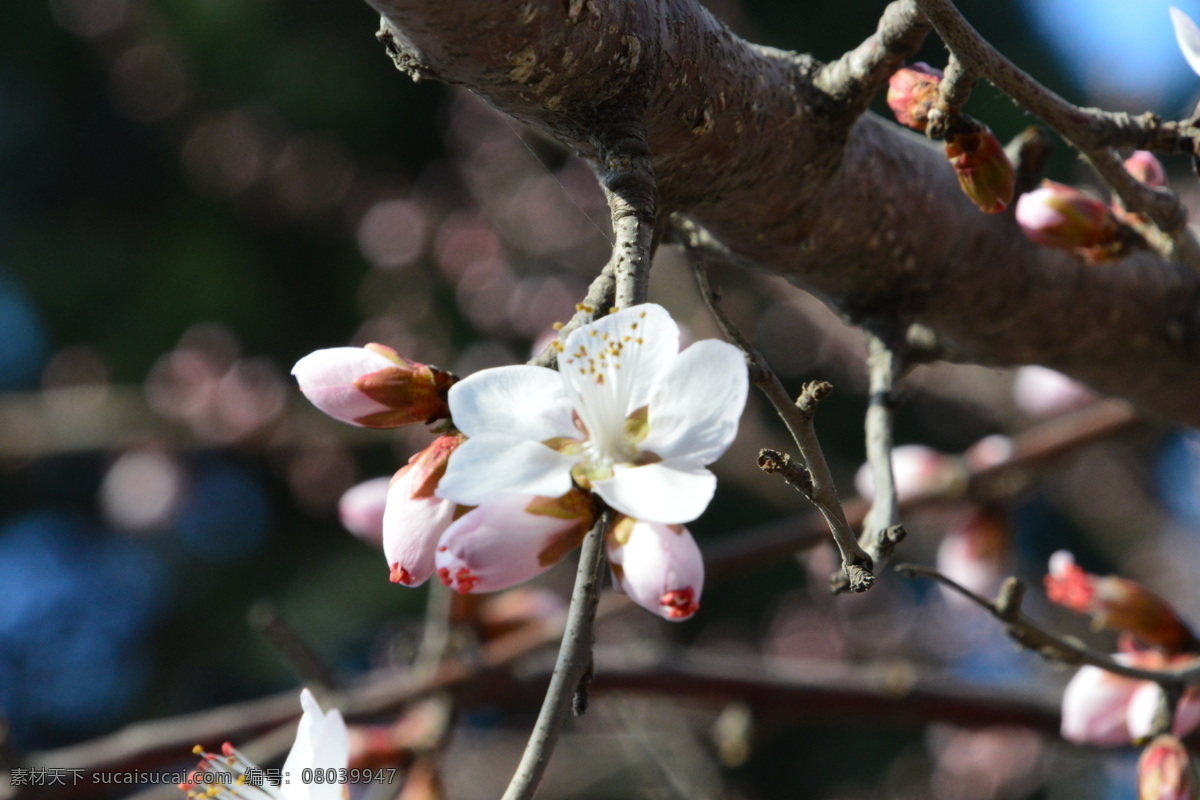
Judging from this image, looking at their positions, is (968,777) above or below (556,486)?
below

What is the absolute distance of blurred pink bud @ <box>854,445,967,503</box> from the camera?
125 centimetres

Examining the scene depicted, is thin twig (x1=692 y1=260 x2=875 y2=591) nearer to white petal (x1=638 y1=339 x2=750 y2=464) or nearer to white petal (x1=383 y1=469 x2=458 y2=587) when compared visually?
white petal (x1=638 y1=339 x2=750 y2=464)

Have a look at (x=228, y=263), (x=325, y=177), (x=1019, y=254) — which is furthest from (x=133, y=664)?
(x=1019, y=254)

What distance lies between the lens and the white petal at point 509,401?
0.48m

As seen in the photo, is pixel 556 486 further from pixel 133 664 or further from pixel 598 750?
pixel 133 664

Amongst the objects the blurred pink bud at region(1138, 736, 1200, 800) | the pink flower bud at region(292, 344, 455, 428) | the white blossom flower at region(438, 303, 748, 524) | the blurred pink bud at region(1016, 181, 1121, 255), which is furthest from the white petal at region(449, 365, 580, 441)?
the blurred pink bud at region(1138, 736, 1200, 800)

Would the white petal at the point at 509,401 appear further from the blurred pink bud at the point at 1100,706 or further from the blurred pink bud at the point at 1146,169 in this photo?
the blurred pink bud at the point at 1100,706

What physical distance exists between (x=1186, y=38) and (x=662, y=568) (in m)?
0.51

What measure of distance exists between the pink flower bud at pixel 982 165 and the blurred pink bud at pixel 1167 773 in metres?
0.47

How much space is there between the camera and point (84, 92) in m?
4.28

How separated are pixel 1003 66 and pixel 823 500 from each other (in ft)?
0.92

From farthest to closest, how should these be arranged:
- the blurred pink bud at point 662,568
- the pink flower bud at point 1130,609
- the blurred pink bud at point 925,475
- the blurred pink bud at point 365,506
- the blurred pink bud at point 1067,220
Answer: the blurred pink bud at point 925,475, the blurred pink bud at point 365,506, the pink flower bud at point 1130,609, the blurred pink bud at point 1067,220, the blurred pink bud at point 662,568

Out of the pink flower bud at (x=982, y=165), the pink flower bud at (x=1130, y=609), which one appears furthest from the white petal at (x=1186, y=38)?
the pink flower bud at (x=1130, y=609)

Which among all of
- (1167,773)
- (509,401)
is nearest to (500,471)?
(509,401)
